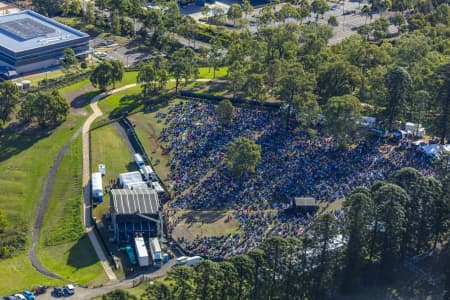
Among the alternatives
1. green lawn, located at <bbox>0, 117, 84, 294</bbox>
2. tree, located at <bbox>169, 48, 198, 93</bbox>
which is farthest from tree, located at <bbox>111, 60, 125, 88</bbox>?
green lawn, located at <bbox>0, 117, 84, 294</bbox>

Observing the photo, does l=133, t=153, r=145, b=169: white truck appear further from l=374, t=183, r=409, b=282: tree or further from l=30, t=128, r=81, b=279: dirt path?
l=374, t=183, r=409, b=282: tree

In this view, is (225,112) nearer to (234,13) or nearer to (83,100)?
(83,100)

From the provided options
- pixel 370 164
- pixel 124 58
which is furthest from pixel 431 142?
pixel 124 58

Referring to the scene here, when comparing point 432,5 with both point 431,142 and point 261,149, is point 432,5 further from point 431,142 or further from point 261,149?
point 261,149

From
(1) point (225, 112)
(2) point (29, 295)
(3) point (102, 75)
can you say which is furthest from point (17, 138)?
(2) point (29, 295)

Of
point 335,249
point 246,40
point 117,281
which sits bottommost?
point 117,281

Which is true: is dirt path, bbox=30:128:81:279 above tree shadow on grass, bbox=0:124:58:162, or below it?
below

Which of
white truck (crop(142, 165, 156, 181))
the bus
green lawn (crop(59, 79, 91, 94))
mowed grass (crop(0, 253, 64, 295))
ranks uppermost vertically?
green lawn (crop(59, 79, 91, 94))
